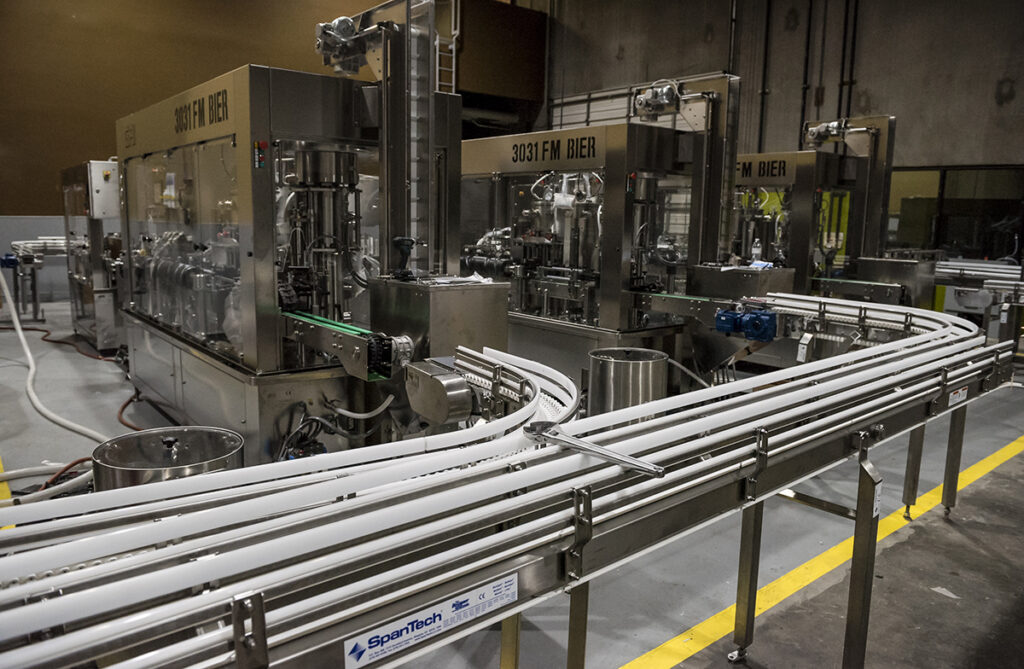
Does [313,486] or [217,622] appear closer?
[217,622]

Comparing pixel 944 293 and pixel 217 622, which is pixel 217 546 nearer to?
pixel 217 622

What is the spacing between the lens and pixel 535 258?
18.0ft

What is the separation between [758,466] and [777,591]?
132 centimetres

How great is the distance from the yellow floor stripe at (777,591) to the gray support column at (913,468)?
0.07 metres

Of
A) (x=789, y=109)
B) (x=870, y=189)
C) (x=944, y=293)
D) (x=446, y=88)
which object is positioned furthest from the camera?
(x=446, y=88)

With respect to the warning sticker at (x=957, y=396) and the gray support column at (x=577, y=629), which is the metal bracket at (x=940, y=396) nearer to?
the warning sticker at (x=957, y=396)

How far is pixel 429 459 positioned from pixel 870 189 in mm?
6234

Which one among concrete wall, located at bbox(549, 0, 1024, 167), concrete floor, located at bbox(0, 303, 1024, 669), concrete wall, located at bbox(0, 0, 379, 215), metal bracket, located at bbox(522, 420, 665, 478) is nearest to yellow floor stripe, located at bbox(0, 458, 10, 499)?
concrete floor, located at bbox(0, 303, 1024, 669)

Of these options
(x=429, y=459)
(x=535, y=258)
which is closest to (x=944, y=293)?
(x=535, y=258)

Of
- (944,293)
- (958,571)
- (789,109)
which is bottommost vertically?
(958,571)

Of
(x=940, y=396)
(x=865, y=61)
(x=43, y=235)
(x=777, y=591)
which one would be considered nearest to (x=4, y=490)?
(x=777, y=591)

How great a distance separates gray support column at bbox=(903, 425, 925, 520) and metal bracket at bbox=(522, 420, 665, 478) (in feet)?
8.11

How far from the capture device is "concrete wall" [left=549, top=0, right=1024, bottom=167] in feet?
21.9

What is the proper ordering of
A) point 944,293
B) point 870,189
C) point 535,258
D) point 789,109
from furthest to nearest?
point 789,109, point 944,293, point 870,189, point 535,258
